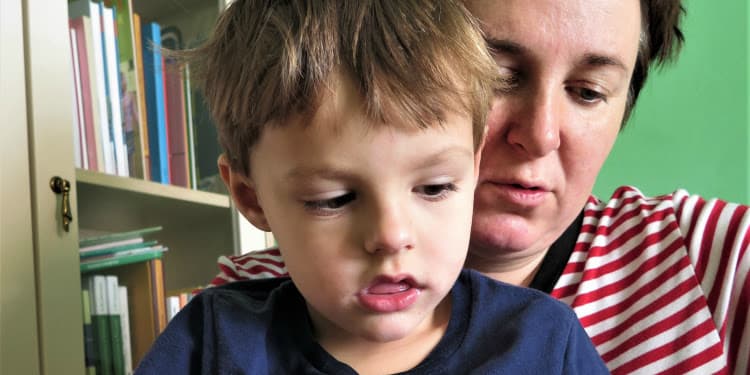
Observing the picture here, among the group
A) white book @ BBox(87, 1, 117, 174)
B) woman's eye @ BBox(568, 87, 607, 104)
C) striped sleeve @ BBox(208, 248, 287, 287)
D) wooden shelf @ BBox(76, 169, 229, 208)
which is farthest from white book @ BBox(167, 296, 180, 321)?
woman's eye @ BBox(568, 87, 607, 104)

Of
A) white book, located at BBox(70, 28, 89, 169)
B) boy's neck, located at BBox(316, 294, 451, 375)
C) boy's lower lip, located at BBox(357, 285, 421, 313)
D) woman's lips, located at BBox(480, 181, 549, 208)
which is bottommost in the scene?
boy's neck, located at BBox(316, 294, 451, 375)

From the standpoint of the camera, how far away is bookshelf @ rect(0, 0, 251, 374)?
127 cm

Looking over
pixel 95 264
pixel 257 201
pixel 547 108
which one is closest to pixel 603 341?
pixel 547 108

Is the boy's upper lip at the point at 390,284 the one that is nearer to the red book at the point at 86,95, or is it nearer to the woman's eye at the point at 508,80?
the woman's eye at the point at 508,80

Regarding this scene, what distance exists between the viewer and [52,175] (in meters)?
1.35

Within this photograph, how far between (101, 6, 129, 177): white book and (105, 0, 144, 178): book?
0.01 metres

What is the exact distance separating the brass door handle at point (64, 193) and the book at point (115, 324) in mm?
202

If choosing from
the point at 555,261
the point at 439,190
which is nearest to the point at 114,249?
the point at 555,261

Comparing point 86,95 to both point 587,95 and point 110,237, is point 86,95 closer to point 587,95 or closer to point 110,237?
point 110,237

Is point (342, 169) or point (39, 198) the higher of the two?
point (39, 198)

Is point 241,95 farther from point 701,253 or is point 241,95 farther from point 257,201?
point 701,253

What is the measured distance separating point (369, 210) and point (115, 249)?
107 centimetres

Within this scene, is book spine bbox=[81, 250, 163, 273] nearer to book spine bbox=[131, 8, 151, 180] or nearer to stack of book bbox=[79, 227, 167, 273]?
stack of book bbox=[79, 227, 167, 273]

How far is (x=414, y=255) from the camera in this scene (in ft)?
2.20
